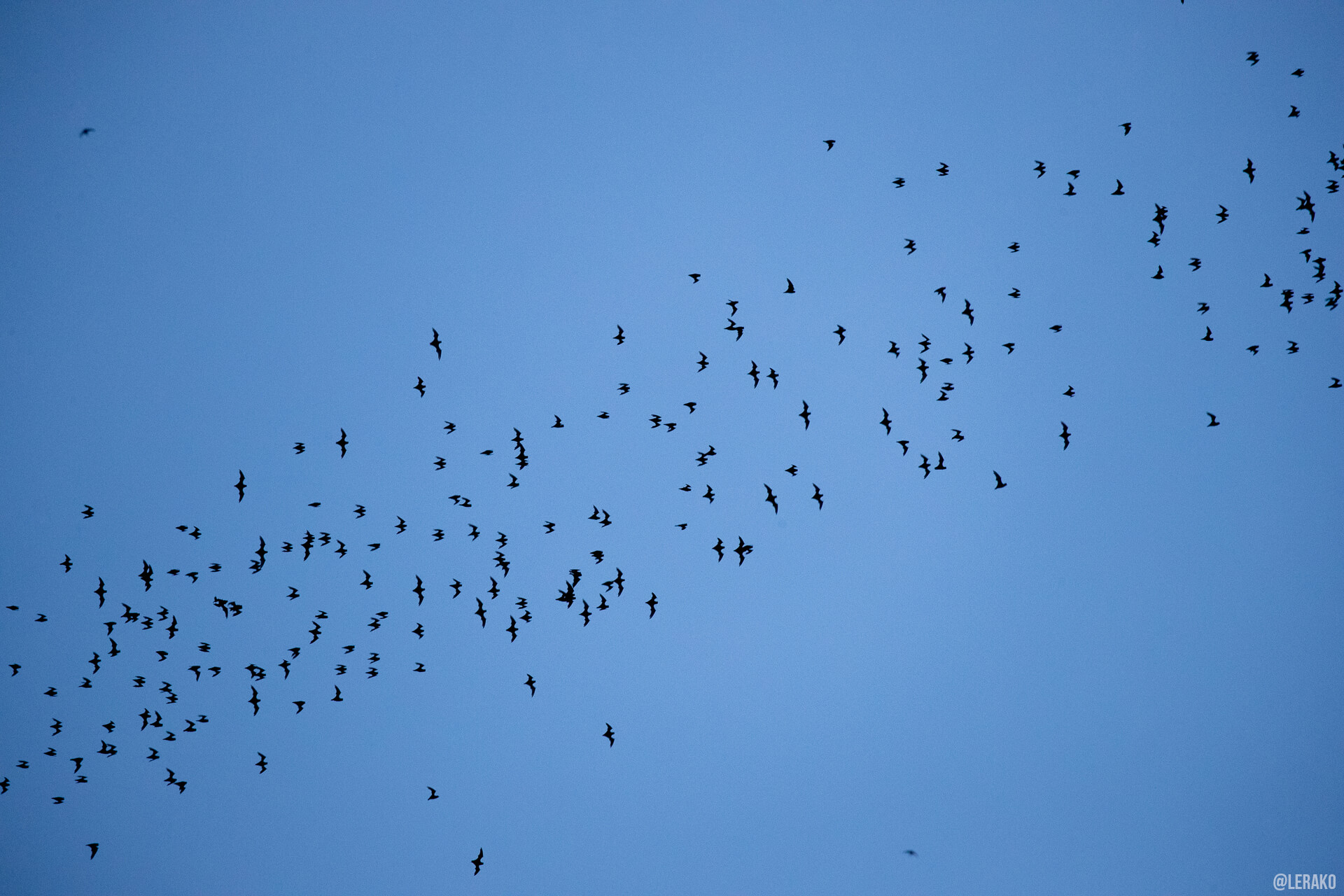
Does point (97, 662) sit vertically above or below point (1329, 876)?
above

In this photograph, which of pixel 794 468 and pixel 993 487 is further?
pixel 993 487

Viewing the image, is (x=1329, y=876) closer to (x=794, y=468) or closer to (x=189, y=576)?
(x=794, y=468)

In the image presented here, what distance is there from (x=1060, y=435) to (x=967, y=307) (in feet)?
16.2

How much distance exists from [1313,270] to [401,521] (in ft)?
92.1

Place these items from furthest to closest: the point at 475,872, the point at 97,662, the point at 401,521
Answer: the point at 475,872 < the point at 401,521 < the point at 97,662

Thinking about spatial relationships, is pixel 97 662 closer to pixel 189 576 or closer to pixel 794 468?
pixel 189 576

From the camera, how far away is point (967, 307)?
26.3 meters

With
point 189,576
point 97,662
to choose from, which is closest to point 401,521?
point 189,576

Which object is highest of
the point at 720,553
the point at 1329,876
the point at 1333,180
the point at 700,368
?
the point at 1333,180

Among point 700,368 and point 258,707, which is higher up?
point 700,368

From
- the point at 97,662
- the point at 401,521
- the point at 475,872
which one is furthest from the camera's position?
the point at 475,872

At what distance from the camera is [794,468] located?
25.6 metres

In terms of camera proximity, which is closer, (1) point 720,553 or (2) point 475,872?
(1) point 720,553

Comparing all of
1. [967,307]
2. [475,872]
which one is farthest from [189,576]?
[967,307]
